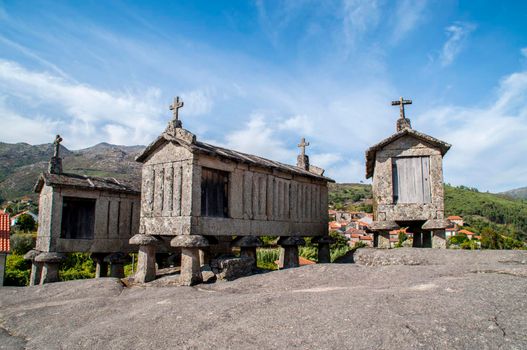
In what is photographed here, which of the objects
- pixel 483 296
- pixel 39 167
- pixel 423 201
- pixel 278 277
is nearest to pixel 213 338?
pixel 483 296

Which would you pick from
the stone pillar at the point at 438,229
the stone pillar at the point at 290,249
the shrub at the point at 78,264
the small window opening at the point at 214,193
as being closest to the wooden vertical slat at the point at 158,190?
the small window opening at the point at 214,193

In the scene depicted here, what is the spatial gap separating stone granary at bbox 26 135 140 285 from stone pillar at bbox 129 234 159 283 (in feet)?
11.5

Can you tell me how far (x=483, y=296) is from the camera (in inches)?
222

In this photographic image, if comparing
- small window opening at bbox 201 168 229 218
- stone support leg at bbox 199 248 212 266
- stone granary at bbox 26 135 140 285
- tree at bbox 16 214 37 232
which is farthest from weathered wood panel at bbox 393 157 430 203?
tree at bbox 16 214 37 232

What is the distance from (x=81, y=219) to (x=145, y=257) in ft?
14.9

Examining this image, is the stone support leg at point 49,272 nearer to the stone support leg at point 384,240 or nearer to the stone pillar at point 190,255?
the stone pillar at point 190,255

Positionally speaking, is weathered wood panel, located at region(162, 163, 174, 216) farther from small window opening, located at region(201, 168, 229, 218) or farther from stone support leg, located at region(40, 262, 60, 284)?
stone support leg, located at region(40, 262, 60, 284)

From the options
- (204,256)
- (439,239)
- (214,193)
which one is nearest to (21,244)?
(204,256)

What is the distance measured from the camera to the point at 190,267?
957 centimetres

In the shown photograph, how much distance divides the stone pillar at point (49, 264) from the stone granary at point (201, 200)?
350 centimetres

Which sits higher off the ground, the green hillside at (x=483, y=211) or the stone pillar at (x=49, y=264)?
the green hillside at (x=483, y=211)

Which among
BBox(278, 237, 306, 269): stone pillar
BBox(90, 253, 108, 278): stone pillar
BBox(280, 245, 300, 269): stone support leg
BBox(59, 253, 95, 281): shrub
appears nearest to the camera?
BBox(278, 237, 306, 269): stone pillar

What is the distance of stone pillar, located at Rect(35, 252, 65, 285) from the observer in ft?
39.9

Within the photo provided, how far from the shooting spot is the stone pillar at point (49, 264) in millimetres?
12172
